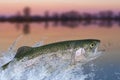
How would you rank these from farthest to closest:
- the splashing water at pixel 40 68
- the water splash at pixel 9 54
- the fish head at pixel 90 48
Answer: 1. the water splash at pixel 9 54
2. the fish head at pixel 90 48
3. the splashing water at pixel 40 68

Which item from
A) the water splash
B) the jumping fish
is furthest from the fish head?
the water splash

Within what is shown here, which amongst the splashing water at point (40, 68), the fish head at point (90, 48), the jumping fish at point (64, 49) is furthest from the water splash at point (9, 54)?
the fish head at point (90, 48)

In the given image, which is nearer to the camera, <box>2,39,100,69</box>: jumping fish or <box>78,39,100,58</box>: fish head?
<box>2,39,100,69</box>: jumping fish

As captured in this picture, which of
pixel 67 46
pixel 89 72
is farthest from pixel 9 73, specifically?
pixel 89 72

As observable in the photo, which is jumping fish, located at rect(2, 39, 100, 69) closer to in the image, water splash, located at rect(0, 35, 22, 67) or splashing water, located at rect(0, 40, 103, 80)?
splashing water, located at rect(0, 40, 103, 80)

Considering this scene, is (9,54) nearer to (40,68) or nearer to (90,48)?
(40,68)

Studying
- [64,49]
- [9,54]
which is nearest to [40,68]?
[64,49]

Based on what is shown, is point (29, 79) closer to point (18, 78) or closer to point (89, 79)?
point (18, 78)

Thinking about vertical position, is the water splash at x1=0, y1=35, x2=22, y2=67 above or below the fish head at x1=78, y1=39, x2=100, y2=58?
below

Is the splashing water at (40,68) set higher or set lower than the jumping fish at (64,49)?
lower

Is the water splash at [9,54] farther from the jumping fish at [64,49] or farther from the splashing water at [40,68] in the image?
the jumping fish at [64,49]

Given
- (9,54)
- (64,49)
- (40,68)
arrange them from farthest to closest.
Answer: (9,54), (40,68), (64,49)

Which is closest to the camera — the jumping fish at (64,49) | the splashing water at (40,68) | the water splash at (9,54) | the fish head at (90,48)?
the jumping fish at (64,49)
